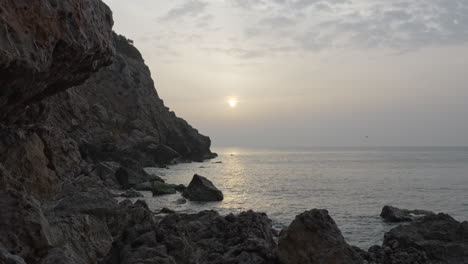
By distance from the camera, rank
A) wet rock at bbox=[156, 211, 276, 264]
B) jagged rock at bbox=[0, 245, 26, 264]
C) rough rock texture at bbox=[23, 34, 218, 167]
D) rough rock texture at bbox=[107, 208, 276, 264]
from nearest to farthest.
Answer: jagged rock at bbox=[0, 245, 26, 264]
rough rock texture at bbox=[107, 208, 276, 264]
wet rock at bbox=[156, 211, 276, 264]
rough rock texture at bbox=[23, 34, 218, 167]

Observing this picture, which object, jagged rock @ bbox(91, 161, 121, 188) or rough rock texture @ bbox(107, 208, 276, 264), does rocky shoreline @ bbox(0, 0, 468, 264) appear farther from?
jagged rock @ bbox(91, 161, 121, 188)

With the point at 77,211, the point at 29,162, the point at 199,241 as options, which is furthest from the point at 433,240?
the point at 29,162

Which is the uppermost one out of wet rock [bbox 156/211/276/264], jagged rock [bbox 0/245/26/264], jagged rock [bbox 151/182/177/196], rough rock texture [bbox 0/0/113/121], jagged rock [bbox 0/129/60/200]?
rough rock texture [bbox 0/0/113/121]

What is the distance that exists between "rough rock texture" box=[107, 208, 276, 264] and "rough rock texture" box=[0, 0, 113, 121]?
597cm

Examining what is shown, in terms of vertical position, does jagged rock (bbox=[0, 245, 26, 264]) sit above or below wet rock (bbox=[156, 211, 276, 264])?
above

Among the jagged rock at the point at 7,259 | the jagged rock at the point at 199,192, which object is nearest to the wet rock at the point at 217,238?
the jagged rock at the point at 7,259

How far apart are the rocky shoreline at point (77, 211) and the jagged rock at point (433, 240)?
0.17 feet

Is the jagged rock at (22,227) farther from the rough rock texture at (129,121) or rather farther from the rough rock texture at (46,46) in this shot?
the rough rock texture at (129,121)

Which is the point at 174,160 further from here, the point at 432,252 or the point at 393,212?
the point at 432,252

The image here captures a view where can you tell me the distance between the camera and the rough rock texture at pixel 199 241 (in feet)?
44.3

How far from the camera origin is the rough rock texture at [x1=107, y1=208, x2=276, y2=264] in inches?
531

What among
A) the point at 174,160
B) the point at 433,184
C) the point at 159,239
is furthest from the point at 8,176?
the point at 174,160

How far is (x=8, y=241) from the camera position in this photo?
7219 millimetres

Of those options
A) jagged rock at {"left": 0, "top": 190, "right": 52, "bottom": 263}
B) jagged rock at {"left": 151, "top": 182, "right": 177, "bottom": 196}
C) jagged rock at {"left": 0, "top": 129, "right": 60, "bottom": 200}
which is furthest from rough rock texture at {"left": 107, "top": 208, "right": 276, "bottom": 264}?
jagged rock at {"left": 151, "top": 182, "right": 177, "bottom": 196}
